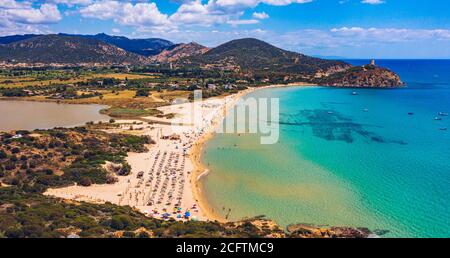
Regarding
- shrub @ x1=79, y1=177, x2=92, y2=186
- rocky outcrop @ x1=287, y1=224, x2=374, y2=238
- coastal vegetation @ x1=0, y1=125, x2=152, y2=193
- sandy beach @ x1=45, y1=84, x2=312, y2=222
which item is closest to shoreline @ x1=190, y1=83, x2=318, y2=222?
sandy beach @ x1=45, y1=84, x2=312, y2=222

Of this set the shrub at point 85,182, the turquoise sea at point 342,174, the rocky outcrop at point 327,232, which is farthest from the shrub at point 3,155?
the rocky outcrop at point 327,232

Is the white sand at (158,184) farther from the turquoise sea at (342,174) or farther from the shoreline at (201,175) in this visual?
the turquoise sea at (342,174)

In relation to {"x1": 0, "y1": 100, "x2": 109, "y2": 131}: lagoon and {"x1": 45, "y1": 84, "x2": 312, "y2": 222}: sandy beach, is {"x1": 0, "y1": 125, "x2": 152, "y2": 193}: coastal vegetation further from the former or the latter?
{"x1": 0, "y1": 100, "x2": 109, "y2": 131}: lagoon

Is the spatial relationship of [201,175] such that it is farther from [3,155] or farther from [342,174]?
A: [3,155]
